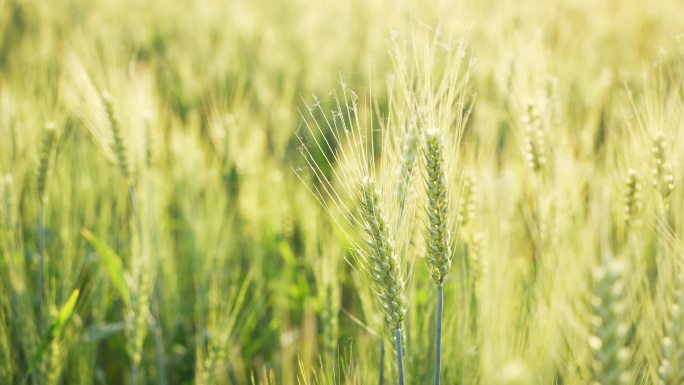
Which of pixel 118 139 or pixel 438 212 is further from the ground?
pixel 118 139

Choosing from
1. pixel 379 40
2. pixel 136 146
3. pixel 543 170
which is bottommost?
pixel 543 170

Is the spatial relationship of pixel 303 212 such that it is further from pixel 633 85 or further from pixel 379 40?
pixel 379 40

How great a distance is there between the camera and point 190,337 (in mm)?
1904

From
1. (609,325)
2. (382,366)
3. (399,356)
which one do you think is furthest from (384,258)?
(382,366)

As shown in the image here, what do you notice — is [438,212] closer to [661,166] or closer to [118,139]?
[661,166]

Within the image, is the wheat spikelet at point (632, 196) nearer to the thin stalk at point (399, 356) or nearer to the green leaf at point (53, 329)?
the thin stalk at point (399, 356)

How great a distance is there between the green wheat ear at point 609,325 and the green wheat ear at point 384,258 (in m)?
0.31

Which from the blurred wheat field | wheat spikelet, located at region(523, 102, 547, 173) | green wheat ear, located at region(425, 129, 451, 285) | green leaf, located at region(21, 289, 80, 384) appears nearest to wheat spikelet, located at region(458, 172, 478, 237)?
the blurred wheat field

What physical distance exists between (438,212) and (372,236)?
11cm

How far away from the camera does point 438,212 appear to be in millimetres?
858

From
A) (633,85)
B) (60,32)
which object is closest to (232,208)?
(633,85)

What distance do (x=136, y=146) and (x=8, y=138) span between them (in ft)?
1.72

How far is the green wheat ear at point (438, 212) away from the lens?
2.80ft

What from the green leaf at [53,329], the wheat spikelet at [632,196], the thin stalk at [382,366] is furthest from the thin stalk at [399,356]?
the green leaf at [53,329]
